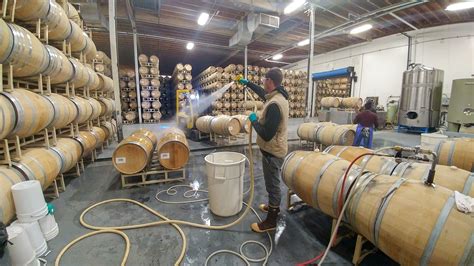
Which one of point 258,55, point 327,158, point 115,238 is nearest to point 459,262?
point 327,158

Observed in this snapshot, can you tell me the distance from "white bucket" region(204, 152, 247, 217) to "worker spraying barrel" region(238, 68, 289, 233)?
14.6 inches

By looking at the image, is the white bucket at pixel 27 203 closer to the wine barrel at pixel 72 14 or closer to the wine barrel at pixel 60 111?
the wine barrel at pixel 60 111

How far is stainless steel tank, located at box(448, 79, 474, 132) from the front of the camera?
696 centimetres

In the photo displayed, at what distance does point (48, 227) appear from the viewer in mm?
2326

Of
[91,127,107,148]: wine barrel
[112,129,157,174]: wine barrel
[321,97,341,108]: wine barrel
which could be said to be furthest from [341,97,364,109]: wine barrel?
[91,127,107,148]: wine barrel

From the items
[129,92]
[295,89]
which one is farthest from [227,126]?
[295,89]

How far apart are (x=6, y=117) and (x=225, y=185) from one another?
104 inches

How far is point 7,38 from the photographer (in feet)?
8.02

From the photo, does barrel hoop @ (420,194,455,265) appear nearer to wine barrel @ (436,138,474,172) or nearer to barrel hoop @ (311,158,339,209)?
barrel hoop @ (311,158,339,209)

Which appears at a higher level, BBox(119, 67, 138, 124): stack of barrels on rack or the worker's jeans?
BBox(119, 67, 138, 124): stack of barrels on rack

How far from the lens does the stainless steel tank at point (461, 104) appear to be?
696cm

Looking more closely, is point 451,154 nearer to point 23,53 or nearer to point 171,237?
point 171,237

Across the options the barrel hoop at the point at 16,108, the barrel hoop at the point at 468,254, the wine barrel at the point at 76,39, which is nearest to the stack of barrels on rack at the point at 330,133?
the barrel hoop at the point at 468,254

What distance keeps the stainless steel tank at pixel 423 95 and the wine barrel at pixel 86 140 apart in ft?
38.5
